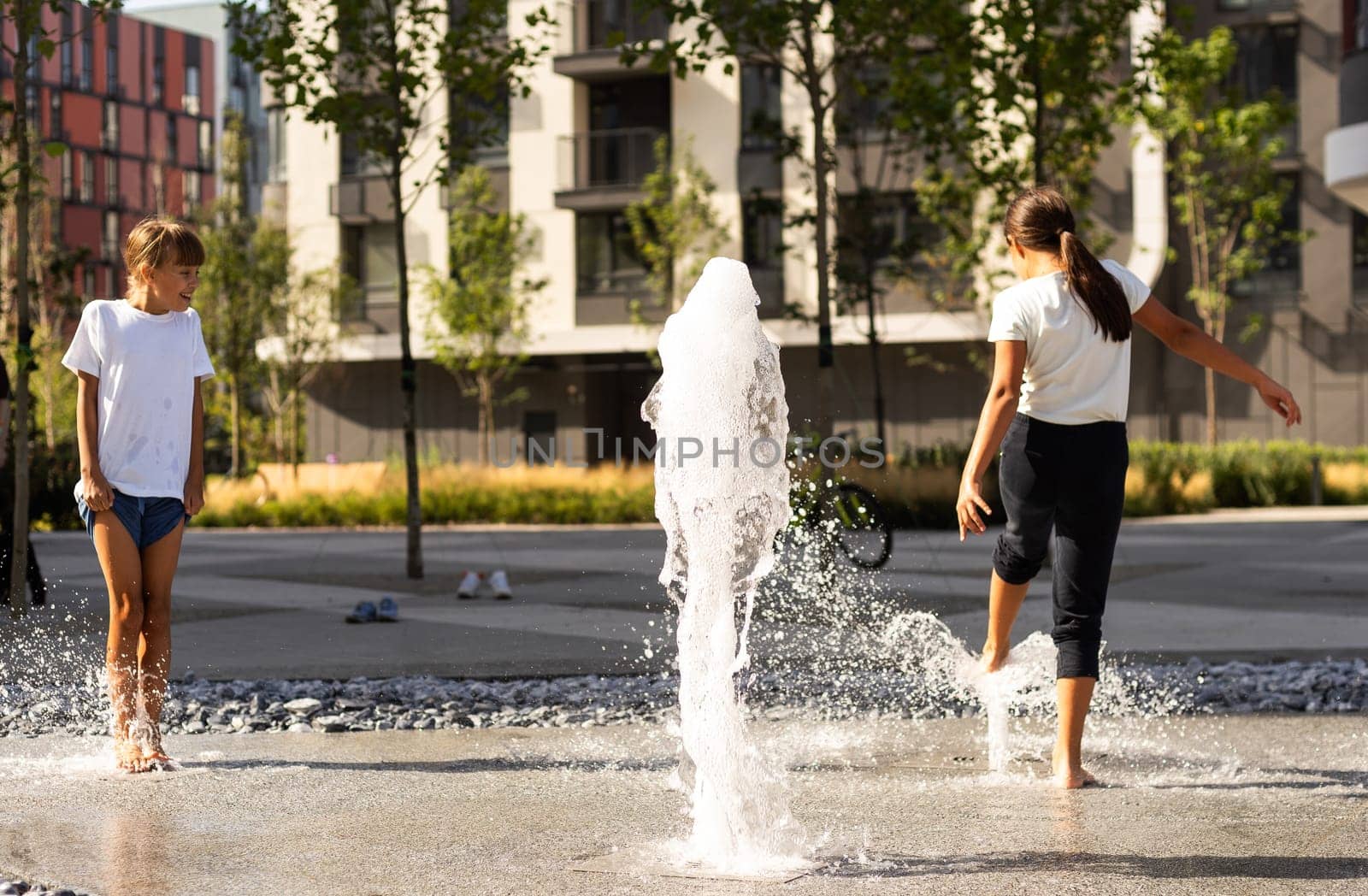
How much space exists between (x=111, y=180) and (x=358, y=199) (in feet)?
123

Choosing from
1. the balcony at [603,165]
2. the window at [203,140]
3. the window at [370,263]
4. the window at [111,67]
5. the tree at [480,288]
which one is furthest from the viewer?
the window at [203,140]

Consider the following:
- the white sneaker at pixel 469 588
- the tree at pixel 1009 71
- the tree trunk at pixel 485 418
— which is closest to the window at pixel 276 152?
the tree trunk at pixel 485 418

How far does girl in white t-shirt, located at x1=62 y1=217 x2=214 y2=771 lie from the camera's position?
545 centimetres

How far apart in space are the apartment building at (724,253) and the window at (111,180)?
3226cm

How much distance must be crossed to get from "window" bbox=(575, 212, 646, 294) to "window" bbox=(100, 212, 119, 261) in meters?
37.9

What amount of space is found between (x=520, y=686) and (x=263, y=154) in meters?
66.3

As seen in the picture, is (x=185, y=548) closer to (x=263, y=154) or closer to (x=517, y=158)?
(x=517, y=158)

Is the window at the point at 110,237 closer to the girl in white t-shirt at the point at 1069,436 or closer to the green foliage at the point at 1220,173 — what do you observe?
the green foliage at the point at 1220,173

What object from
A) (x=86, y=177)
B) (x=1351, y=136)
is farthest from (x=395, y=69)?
(x=86, y=177)

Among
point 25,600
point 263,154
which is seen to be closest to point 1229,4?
point 25,600

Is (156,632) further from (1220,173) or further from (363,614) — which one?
(1220,173)

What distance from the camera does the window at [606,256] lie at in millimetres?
40219

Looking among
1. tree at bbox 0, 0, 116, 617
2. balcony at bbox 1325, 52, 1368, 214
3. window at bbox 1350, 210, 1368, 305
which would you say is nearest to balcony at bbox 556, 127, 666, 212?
window at bbox 1350, 210, 1368, 305

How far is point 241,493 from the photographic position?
2584 centimetres
